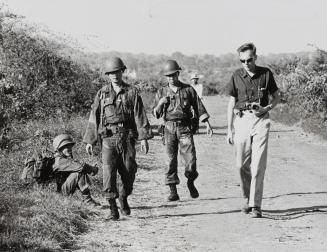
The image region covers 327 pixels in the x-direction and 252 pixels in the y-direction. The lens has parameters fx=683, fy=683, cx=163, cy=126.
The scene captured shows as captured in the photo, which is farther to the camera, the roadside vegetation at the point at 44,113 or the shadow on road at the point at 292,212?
the shadow on road at the point at 292,212

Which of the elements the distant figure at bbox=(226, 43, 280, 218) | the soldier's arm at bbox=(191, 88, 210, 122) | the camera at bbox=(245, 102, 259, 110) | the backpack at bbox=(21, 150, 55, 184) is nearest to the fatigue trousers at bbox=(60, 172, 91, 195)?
the backpack at bbox=(21, 150, 55, 184)

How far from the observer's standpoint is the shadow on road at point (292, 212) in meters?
8.81

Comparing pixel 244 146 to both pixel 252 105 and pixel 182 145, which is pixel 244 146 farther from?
pixel 182 145

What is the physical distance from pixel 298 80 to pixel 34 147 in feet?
41.0

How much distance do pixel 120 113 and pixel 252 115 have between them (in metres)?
1.67

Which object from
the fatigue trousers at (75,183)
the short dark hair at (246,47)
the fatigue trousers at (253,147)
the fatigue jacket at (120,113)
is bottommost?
the fatigue trousers at (75,183)

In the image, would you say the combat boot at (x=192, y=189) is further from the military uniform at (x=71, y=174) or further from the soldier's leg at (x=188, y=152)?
the military uniform at (x=71, y=174)

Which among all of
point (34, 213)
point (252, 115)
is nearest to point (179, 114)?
point (252, 115)

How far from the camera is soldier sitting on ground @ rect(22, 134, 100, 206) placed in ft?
30.4

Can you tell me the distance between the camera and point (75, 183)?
9.35 metres

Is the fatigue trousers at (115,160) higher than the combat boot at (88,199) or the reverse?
higher

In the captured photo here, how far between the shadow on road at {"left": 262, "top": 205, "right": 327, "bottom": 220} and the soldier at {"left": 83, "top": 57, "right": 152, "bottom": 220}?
1.89 metres

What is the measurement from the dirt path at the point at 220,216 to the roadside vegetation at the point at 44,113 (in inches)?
20.9

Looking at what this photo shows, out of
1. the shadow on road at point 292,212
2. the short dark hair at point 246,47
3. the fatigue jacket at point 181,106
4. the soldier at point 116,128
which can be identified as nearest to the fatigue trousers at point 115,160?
the soldier at point 116,128
